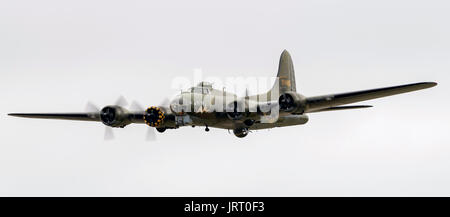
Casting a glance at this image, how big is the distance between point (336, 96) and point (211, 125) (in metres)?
8.63

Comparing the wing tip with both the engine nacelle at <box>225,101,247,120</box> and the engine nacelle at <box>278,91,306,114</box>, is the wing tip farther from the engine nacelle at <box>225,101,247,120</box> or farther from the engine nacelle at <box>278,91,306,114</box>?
the engine nacelle at <box>225,101,247,120</box>

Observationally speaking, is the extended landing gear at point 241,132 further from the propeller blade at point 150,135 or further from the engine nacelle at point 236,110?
the propeller blade at point 150,135

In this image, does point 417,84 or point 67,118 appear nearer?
point 417,84

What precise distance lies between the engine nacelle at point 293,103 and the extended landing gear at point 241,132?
5083mm

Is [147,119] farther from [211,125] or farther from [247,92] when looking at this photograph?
[247,92]

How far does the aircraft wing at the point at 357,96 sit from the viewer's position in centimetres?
2373

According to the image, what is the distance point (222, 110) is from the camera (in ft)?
101

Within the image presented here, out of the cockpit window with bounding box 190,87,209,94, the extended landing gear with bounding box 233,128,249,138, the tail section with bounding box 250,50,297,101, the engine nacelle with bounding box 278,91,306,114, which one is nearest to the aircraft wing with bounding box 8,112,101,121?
the cockpit window with bounding box 190,87,209,94

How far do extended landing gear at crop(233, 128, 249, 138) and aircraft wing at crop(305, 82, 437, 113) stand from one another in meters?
5.83

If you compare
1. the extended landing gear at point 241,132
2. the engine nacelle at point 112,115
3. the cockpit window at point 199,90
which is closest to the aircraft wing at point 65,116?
the engine nacelle at point 112,115

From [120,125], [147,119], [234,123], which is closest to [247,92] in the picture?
[234,123]

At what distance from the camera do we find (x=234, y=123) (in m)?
31.7

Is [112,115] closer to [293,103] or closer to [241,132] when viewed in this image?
[241,132]

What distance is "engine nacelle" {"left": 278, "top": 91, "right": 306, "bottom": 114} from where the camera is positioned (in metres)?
27.2
